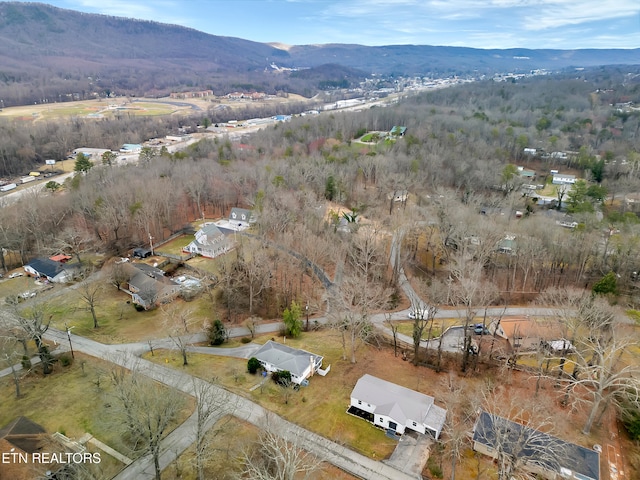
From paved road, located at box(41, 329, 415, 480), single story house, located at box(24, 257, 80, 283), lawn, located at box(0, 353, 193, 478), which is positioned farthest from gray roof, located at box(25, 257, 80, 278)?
paved road, located at box(41, 329, 415, 480)

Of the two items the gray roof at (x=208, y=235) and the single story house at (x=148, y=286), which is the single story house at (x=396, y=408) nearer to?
the single story house at (x=148, y=286)

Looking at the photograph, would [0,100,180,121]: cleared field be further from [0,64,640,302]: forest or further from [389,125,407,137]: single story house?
[389,125,407,137]: single story house

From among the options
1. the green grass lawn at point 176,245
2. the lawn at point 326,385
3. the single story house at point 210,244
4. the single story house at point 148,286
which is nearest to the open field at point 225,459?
the lawn at point 326,385

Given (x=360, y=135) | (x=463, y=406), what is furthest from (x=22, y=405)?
(x=360, y=135)

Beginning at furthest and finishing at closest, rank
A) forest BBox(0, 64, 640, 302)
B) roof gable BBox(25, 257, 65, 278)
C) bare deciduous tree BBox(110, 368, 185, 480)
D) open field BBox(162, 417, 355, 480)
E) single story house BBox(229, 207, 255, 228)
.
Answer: single story house BBox(229, 207, 255, 228) < forest BBox(0, 64, 640, 302) < roof gable BBox(25, 257, 65, 278) < open field BBox(162, 417, 355, 480) < bare deciduous tree BBox(110, 368, 185, 480)

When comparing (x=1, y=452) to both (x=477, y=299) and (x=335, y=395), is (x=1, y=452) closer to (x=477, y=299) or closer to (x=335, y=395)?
(x=335, y=395)

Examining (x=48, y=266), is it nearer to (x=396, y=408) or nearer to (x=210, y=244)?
(x=210, y=244)

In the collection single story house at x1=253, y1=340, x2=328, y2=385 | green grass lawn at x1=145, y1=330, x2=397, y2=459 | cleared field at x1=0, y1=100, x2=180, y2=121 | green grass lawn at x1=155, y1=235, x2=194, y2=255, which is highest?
cleared field at x1=0, y1=100, x2=180, y2=121
